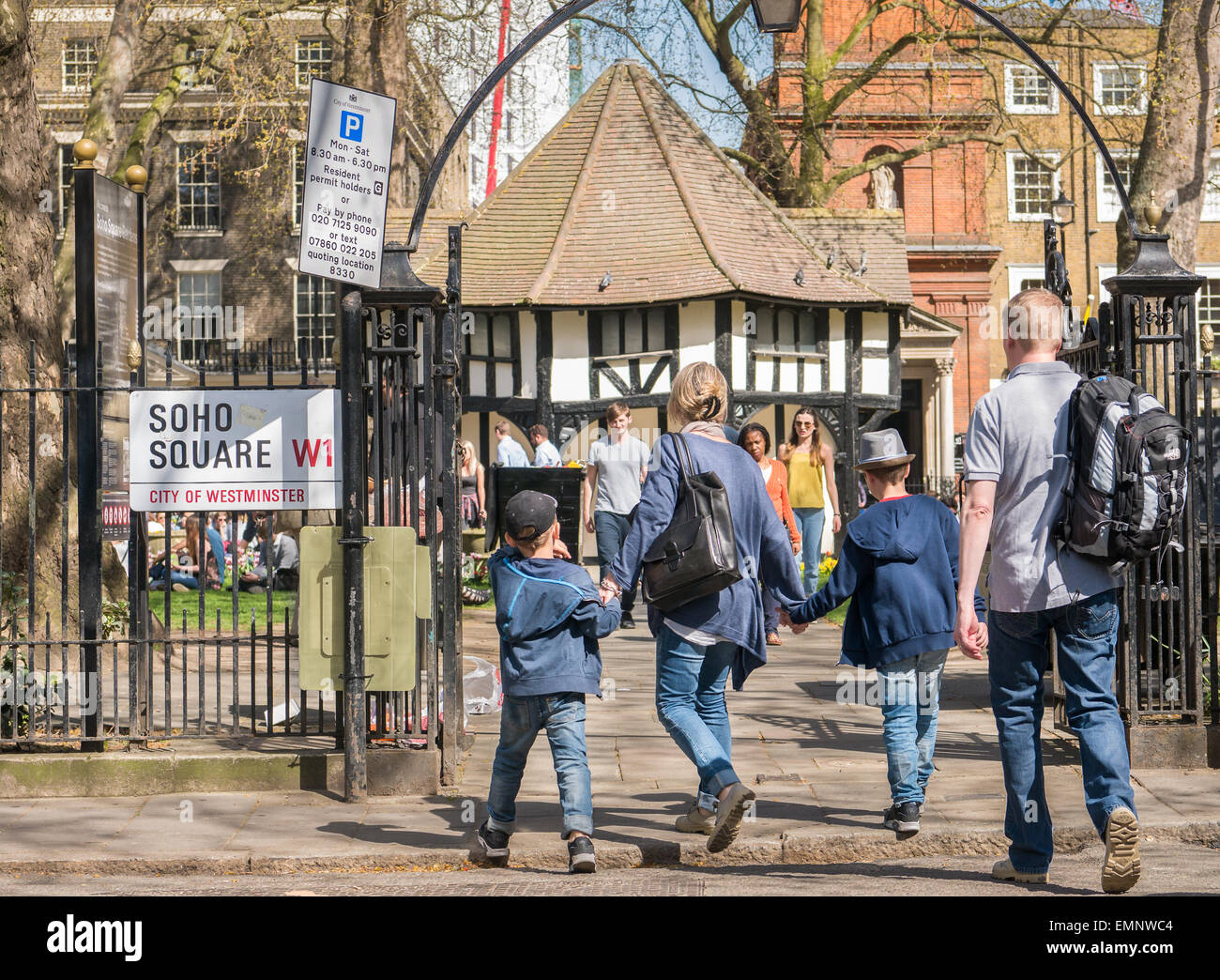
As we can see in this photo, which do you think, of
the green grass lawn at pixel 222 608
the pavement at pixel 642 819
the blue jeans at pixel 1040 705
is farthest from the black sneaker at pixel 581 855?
the green grass lawn at pixel 222 608

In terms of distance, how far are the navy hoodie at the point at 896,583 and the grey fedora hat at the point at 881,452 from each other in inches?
7.7

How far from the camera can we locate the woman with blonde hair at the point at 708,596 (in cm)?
592

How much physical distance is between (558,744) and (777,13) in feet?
17.1

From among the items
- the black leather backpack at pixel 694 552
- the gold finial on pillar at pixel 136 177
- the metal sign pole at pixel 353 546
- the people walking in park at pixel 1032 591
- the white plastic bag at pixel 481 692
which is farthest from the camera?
the white plastic bag at pixel 481 692

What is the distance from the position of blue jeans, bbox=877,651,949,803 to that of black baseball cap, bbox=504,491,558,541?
5.29 ft

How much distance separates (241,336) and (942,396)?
18212 millimetres

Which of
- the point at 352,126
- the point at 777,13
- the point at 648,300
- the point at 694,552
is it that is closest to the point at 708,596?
the point at 694,552

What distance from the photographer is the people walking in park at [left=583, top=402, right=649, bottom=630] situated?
507 inches

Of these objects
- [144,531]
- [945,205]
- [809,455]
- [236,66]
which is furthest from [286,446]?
[945,205]

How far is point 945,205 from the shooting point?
42312mm

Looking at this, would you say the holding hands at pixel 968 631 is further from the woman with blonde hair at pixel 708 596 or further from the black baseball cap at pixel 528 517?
the black baseball cap at pixel 528 517

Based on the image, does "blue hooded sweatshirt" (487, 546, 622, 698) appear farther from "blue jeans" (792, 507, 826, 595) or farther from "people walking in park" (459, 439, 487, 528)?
"people walking in park" (459, 439, 487, 528)

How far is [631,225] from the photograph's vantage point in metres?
25.0

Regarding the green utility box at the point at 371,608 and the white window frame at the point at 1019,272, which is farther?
the white window frame at the point at 1019,272
